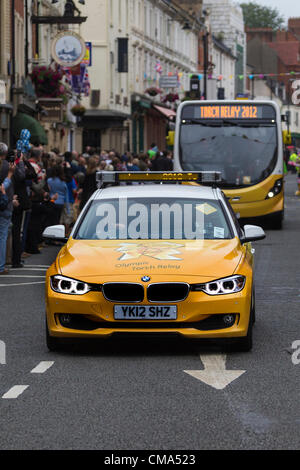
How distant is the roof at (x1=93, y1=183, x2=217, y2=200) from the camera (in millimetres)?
11422

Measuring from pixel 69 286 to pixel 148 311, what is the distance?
0.70m

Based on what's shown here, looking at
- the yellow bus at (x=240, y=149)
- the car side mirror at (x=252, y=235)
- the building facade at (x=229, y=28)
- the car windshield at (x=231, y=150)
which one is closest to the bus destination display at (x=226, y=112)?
the yellow bus at (x=240, y=149)

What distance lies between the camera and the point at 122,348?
409 inches

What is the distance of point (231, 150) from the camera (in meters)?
29.0

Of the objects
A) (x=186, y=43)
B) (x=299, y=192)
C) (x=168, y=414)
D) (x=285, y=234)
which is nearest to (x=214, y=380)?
(x=168, y=414)

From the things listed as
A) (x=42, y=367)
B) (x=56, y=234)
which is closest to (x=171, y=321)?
(x=42, y=367)

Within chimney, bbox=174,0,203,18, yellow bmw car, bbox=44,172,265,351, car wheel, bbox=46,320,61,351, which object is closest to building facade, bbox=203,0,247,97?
chimney, bbox=174,0,203,18

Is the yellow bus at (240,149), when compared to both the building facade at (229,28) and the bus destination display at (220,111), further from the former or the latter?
the building facade at (229,28)

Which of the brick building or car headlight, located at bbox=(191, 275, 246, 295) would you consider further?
the brick building

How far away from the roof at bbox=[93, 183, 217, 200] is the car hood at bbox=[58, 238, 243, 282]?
32.6 inches

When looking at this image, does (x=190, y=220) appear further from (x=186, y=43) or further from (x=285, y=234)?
(x=186, y=43)

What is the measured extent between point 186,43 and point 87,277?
3185 inches

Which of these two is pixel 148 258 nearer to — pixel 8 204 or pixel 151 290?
pixel 151 290

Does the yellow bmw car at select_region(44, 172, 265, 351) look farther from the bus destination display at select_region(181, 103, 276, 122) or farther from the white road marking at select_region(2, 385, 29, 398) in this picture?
the bus destination display at select_region(181, 103, 276, 122)
